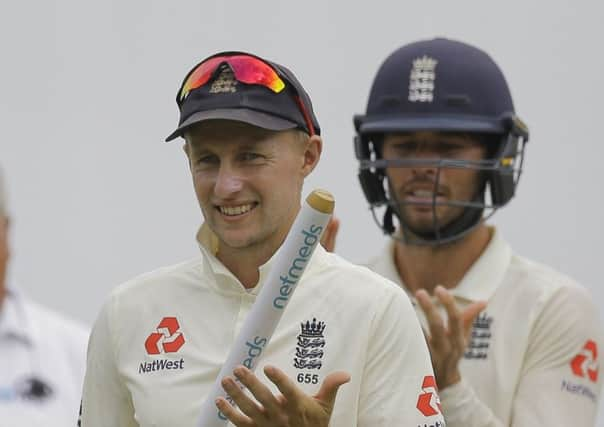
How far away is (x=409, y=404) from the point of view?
3.19 metres

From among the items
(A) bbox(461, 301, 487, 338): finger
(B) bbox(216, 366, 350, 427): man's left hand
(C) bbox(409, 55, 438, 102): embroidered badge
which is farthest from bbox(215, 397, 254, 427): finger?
(C) bbox(409, 55, 438, 102): embroidered badge

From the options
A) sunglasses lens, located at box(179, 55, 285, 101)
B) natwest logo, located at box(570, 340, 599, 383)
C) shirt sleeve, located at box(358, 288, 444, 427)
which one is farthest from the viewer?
natwest logo, located at box(570, 340, 599, 383)

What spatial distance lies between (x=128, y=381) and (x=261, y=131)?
0.51 m

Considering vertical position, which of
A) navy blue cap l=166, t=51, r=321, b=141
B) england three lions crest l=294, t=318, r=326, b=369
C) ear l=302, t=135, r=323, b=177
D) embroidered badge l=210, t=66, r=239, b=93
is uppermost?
embroidered badge l=210, t=66, r=239, b=93

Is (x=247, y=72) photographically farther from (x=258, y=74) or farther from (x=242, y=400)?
(x=242, y=400)

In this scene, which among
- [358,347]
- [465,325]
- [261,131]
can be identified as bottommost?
[465,325]

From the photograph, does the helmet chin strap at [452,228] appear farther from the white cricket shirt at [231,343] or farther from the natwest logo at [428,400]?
the natwest logo at [428,400]

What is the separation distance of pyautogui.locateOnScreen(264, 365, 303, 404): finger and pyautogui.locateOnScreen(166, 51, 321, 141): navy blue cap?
501mm

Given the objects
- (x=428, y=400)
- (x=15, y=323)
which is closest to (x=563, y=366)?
(x=428, y=400)

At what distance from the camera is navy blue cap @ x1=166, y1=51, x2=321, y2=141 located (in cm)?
327

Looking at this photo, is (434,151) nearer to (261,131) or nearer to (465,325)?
(465,325)

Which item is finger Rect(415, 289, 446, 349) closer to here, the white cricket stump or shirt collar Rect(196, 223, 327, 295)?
shirt collar Rect(196, 223, 327, 295)

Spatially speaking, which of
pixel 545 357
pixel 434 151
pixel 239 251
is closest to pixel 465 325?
pixel 545 357

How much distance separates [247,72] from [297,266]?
0.47 metres
